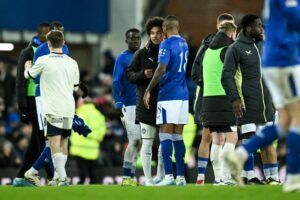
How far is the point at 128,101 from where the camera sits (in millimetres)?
20672

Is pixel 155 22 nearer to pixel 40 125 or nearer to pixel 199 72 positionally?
pixel 199 72

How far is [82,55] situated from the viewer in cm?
3862

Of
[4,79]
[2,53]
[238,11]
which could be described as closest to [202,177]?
[4,79]

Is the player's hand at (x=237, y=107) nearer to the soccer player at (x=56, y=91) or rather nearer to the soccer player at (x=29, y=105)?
the soccer player at (x=56, y=91)

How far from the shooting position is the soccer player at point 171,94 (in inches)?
754

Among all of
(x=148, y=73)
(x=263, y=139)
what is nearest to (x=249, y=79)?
(x=148, y=73)

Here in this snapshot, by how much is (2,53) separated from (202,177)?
56.0 feet

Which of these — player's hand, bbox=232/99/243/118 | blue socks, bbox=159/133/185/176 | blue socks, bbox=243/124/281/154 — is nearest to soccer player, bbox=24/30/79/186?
blue socks, bbox=159/133/185/176

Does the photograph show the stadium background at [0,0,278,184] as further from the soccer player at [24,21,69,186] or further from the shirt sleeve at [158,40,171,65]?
the shirt sleeve at [158,40,171,65]

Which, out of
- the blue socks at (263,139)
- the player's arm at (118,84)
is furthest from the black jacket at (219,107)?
the blue socks at (263,139)

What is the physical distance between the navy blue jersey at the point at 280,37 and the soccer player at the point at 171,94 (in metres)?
3.71

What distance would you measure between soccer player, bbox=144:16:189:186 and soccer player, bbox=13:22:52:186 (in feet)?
5.56

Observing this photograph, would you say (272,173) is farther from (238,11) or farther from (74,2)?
(238,11)

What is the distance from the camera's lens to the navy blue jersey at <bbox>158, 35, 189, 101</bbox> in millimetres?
19156
